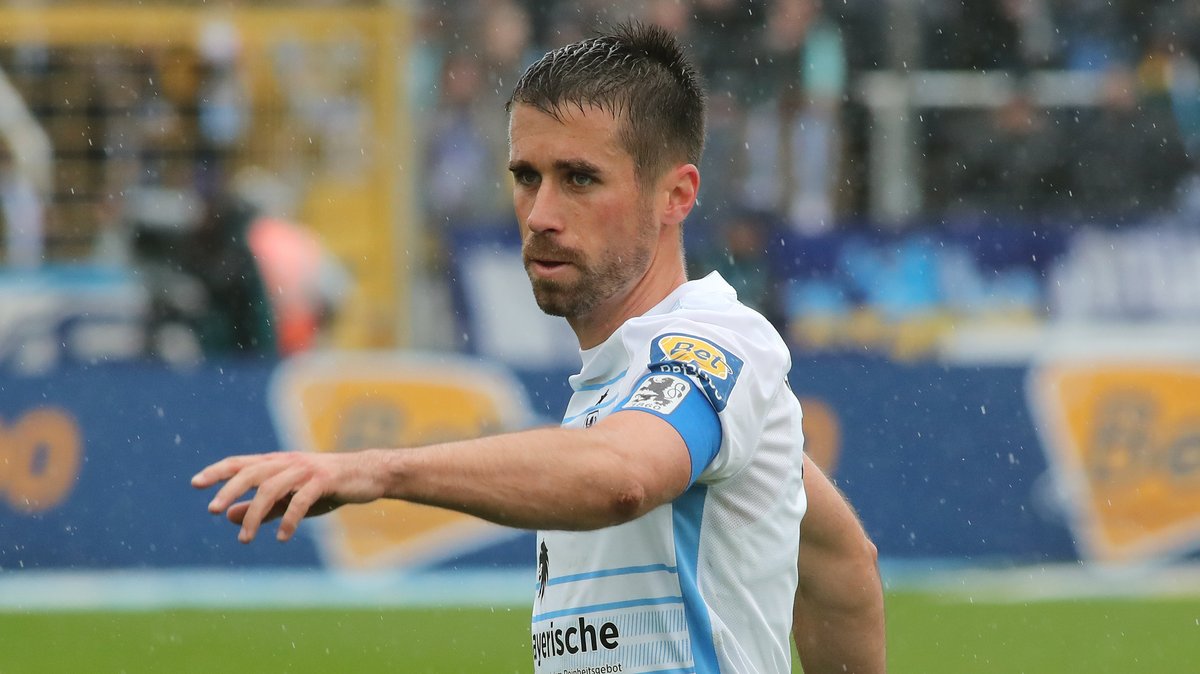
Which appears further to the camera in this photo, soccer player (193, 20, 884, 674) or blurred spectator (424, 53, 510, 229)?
blurred spectator (424, 53, 510, 229)

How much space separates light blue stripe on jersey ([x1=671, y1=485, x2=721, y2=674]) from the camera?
2.93 metres

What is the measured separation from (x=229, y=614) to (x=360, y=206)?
15.4 ft

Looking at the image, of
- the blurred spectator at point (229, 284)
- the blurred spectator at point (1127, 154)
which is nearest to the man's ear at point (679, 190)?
the blurred spectator at point (229, 284)

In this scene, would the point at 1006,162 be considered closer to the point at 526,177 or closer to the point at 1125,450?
the point at 1125,450

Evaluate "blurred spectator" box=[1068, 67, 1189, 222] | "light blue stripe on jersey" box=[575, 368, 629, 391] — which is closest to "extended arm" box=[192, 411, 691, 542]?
"light blue stripe on jersey" box=[575, 368, 629, 391]

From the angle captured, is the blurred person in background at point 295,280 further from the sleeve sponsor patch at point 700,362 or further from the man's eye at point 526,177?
the sleeve sponsor patch at point 700,362

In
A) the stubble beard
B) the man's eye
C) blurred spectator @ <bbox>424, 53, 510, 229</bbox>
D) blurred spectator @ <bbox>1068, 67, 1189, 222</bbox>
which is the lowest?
the stubble beard

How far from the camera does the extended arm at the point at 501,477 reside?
2.24 meters

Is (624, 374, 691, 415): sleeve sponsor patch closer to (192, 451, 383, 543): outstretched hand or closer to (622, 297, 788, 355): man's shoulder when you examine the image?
(622, 297, 788, 355): man's shoulder

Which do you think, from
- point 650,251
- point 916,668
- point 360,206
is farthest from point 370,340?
point 650,251

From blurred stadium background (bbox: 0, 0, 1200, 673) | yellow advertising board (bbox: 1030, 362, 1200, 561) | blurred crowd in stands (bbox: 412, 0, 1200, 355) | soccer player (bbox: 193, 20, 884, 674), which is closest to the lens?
soccer player (bbox: 193, 20, 884, 674)

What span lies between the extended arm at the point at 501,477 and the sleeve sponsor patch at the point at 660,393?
3cm

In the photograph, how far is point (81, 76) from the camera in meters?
14.1

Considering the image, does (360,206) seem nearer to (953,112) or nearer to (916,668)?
(953,112)
